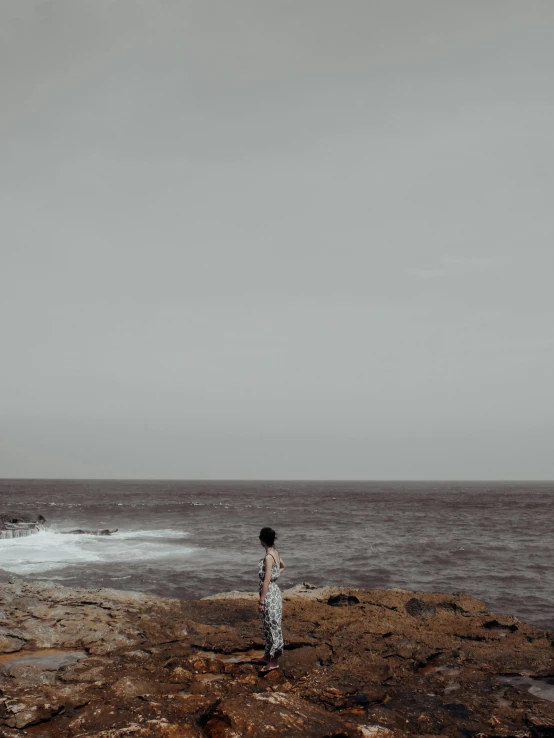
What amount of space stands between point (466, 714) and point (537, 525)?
41010mm

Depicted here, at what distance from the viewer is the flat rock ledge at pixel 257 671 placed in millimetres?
6828

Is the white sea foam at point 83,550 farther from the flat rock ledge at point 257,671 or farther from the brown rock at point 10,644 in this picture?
the brown rock at point 10,644

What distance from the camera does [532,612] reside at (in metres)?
14.9

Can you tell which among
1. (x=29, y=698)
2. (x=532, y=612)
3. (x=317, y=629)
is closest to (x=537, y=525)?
(x=532, y=612)

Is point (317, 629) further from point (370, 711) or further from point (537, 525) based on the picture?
point (537, 525)

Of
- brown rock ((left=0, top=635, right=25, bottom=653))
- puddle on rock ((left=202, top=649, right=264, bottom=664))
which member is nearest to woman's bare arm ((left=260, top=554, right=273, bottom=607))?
puddle on rock ((left=202, top=649, right=264, bottom=664))

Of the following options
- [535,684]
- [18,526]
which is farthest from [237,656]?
[18,526]

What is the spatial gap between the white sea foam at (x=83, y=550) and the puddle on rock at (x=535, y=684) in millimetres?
16675

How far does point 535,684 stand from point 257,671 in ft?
15.9

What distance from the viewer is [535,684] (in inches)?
363

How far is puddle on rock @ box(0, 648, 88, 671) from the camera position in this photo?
29.4ft

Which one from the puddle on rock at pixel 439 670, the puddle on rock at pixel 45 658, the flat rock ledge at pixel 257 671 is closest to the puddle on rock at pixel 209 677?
the flat rock ledge at pixel 257 671

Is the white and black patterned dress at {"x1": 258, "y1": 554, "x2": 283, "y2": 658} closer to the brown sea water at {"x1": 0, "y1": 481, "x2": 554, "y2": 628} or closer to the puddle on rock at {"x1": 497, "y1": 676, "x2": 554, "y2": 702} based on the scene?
the puddle on rock at {"x1": 497, "y1": 676, "x2": 554, "y2": 702}

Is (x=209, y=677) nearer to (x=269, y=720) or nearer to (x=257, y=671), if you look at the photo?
(x=257, y=671)
